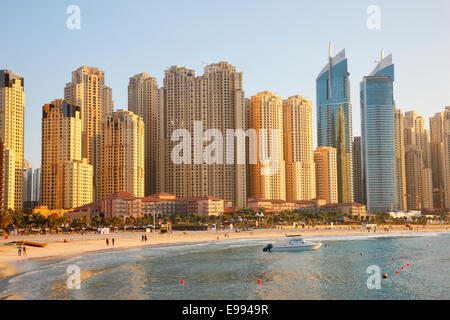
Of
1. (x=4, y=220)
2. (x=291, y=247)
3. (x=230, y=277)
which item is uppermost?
(x=4, y=220)

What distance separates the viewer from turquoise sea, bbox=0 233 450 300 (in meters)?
46.0

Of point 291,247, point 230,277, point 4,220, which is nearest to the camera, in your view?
point 230,277

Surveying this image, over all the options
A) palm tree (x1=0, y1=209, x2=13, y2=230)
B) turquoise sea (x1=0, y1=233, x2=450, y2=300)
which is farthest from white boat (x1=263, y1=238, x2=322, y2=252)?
palm tree (x1=0, y1=209, x2=13, y2=230)

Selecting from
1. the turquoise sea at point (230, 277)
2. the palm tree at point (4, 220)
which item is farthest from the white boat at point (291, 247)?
the palm tree at point (4, 220)

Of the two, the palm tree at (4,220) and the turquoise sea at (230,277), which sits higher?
the palm tree at (4,220)

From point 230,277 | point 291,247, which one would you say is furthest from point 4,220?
point 230,277

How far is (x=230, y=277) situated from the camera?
5894 cm

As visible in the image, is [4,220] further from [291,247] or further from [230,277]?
[230,277]

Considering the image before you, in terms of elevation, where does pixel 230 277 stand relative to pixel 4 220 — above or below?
below

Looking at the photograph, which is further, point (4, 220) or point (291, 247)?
point (4, 220)

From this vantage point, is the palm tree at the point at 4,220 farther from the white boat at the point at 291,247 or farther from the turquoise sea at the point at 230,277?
the white boat at the point at 291,247

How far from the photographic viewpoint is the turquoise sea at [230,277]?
151ft

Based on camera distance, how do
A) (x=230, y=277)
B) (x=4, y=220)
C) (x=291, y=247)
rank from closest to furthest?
1. (x=230, y=277)
2. (x=291, y=247)
3. (x=4, y=220)

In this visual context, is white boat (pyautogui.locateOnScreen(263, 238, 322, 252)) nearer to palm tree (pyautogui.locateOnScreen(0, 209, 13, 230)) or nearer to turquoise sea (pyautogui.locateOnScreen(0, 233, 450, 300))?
turquoise sea (pyautogui.locateOnScreen(0, 233, 450, 300))
